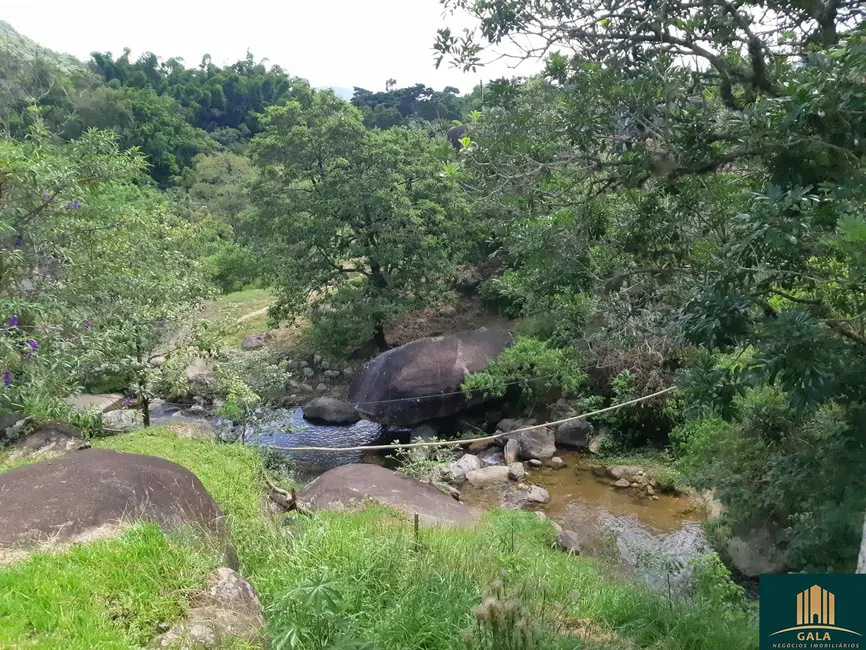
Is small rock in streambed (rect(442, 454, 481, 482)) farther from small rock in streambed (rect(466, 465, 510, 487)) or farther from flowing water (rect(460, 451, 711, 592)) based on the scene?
flowing water (rect(460, 451, 711, 592))

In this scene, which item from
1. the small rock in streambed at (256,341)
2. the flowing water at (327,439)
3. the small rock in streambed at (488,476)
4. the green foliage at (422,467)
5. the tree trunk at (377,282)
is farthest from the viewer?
the small rock in streambed at (256,341)

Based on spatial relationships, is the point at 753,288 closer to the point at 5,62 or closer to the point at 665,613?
the point at 665,613

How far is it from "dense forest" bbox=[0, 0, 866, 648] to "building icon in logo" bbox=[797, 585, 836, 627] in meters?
0.94

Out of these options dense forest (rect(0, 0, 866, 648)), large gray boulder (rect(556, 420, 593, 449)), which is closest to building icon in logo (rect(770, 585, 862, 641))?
dense forest (rect(0, 0, 866, 648))

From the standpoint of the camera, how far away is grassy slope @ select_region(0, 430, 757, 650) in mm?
2924

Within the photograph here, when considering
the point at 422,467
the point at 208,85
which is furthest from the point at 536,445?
the point at 208,85

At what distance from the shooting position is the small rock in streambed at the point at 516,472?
9.71 m

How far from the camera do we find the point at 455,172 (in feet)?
12.9

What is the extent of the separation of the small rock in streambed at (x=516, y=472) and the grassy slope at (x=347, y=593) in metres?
4.57

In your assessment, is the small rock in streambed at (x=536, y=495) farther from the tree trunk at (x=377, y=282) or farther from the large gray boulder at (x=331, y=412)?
the tree trunk at (x=377, y=282)

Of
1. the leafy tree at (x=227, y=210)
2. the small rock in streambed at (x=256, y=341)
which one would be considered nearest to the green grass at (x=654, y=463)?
the leafy tree at (x=227, y=210)

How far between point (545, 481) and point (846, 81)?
26.2ft

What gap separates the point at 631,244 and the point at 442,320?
1159 cm

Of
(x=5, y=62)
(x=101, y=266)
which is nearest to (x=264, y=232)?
(x=101, y=266)
